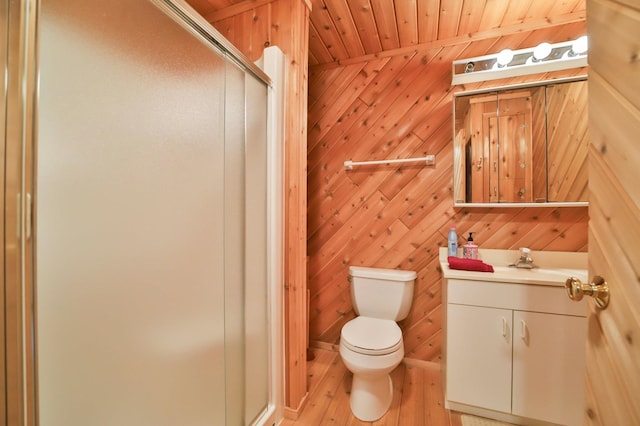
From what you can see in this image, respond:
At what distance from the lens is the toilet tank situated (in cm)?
174

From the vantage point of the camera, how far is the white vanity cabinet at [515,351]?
1.26 meters

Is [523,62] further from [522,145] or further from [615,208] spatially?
[615,208]

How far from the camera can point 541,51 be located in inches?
62.0

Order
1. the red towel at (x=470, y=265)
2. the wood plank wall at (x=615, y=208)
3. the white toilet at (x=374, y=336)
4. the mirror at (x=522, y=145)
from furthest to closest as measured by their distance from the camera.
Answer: the mirror at (x=522, y=145) < the red towel at (x=470, y=265) < the white toilet at (x=374, y=336) < the wood plank wall at (x=615, y=208)

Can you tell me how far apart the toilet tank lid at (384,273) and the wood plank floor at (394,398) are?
2.30 ft

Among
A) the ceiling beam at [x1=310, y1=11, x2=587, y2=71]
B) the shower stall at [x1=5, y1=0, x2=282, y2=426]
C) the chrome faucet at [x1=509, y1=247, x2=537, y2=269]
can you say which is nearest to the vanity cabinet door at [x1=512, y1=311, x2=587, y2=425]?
the chrome faucet at [x1=509, y1=247, x2=537, y2=269]

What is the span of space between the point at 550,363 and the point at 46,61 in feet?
7.33

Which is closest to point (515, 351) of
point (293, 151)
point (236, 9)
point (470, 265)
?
point (470, 265)

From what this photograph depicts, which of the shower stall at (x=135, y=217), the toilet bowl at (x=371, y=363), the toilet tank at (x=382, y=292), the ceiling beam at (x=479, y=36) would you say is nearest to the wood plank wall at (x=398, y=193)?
the ceiling beam at (x=479, y=36)

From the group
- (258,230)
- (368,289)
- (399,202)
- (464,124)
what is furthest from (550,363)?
(258,230)

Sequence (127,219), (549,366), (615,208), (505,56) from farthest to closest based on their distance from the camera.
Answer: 1. (505,56)
2. (549,366)
3. (127,219)
4. (615,208)

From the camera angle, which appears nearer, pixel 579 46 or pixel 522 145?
pixel 579 46

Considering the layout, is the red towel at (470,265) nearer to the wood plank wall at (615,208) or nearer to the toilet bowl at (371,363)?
the toilet bowl at (371,363)

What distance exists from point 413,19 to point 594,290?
178 cm
